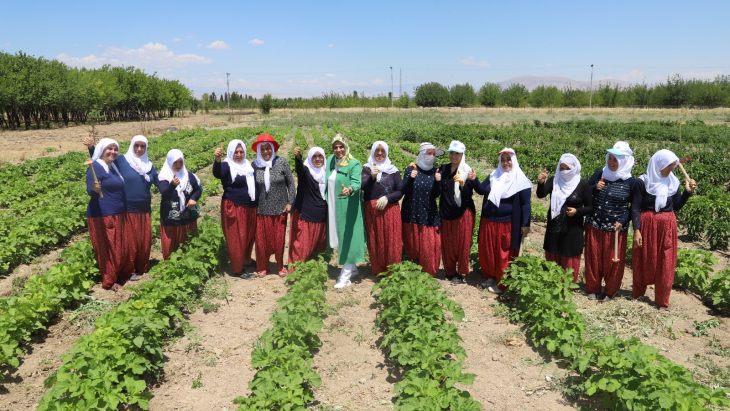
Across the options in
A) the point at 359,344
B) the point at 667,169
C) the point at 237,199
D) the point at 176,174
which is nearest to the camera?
the point at 359,344

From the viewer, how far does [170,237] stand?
589 cm

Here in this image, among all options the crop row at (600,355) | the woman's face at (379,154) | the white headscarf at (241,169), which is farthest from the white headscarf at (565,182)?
the white headscarf at (241,169)

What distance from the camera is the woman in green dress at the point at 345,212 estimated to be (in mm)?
5617

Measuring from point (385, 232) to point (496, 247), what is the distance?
1.40 m

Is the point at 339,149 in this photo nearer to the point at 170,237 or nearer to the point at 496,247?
the point at 496,247

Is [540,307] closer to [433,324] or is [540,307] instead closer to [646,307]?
[433,324]

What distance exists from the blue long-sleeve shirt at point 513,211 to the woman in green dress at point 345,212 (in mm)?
1532

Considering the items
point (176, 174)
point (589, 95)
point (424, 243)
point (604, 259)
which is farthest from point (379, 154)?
point (589, 95)

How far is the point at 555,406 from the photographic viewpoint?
356cm

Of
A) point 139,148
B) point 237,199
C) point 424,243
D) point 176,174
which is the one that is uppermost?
point 139,148

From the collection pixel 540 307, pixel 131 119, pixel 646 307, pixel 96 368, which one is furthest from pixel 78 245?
pixel 131 119

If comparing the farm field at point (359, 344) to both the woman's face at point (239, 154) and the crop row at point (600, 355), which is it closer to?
the crop row at point (600, 355)

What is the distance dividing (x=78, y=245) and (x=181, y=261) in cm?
163

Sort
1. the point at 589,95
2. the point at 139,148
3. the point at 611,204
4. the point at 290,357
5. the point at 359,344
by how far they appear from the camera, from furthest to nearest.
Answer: the point at 589,95, the point at 139,148, the point at 611,204, the point at 359,344, the point at 290,357
